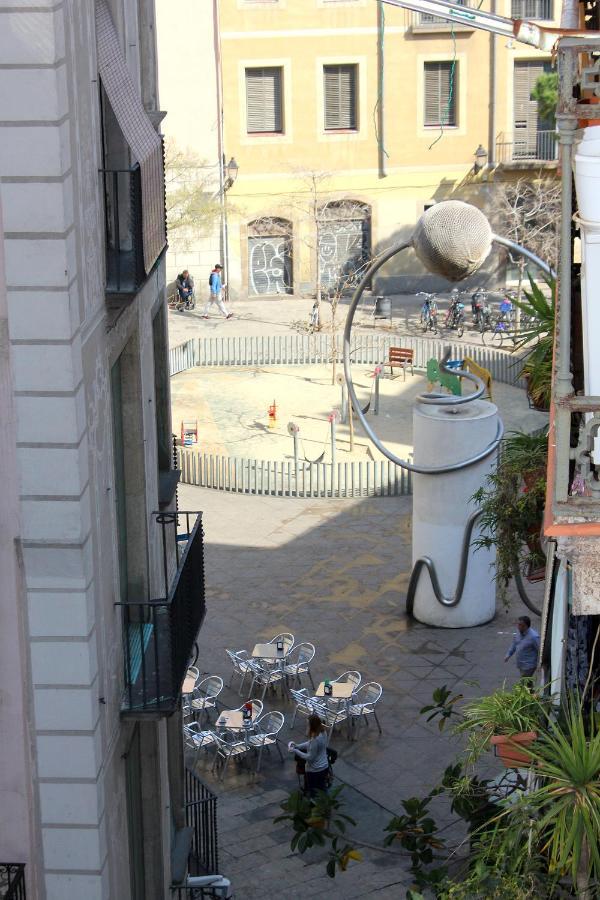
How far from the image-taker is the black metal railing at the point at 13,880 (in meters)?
10.9

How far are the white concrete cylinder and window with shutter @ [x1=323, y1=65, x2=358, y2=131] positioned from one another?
26.0m

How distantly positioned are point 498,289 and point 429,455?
87.9 feet

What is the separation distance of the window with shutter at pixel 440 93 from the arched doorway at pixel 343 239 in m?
3.27

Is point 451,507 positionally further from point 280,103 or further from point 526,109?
point 526,109

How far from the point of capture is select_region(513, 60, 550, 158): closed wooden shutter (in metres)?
47.8

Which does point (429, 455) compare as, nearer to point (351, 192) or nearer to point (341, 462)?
point (341, 462)

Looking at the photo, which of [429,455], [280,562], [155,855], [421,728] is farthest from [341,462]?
[155,855]

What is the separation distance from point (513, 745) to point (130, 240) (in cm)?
519

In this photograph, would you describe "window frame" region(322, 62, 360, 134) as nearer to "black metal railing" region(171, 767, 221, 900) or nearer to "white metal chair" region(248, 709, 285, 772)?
"white metal chair" region(248, 709, 285, 772)

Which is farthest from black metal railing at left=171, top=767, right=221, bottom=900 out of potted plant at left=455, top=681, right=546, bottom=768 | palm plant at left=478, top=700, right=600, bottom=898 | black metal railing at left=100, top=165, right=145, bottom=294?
palm plant at left=478, top=700, right=600, bottom=898

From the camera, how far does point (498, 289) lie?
161ft

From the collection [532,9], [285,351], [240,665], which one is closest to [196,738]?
[240,665]

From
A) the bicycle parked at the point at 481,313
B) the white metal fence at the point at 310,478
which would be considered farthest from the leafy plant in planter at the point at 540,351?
the bicycle parked at the point at 481,313

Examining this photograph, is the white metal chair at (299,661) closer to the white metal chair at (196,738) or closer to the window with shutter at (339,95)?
the white metal chair at (196,738)
